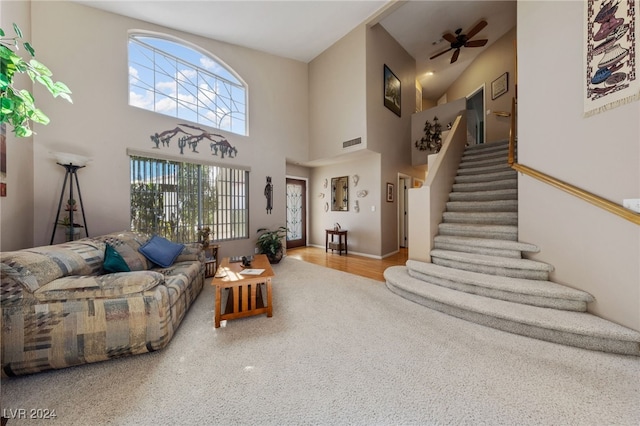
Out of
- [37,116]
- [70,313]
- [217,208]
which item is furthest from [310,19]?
[70,313]

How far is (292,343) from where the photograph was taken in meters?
1.92

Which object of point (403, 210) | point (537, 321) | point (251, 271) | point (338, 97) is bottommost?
point (537, 321)

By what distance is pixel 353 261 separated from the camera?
16.1ft

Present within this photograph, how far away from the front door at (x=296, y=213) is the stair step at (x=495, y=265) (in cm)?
419

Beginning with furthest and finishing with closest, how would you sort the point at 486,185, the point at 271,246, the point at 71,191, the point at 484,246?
the point at 271,246 → the point at 486,185 → the point at 71,191 → the point at 484,246

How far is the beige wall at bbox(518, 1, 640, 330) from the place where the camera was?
1819mm

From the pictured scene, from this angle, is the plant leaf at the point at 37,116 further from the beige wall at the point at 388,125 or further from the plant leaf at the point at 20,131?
the beige wall at the point at 388,125

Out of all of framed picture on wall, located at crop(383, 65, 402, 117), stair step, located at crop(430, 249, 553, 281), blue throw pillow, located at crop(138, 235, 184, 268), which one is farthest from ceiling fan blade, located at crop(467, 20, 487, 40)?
blue throw pillow, located at crop(138, 235, 184, 268)

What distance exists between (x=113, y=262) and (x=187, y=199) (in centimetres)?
222

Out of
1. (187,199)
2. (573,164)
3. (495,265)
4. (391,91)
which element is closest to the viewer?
(573,164)

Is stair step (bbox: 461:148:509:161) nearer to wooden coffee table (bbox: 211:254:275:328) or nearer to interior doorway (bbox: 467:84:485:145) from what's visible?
interior doorway (bbox: 467:84:485:145)

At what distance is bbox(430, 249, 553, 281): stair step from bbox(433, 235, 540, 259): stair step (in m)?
0.09

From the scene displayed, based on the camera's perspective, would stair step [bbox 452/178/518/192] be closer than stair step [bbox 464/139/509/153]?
Yes

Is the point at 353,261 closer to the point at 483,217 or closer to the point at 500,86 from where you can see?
the point at 483,217
